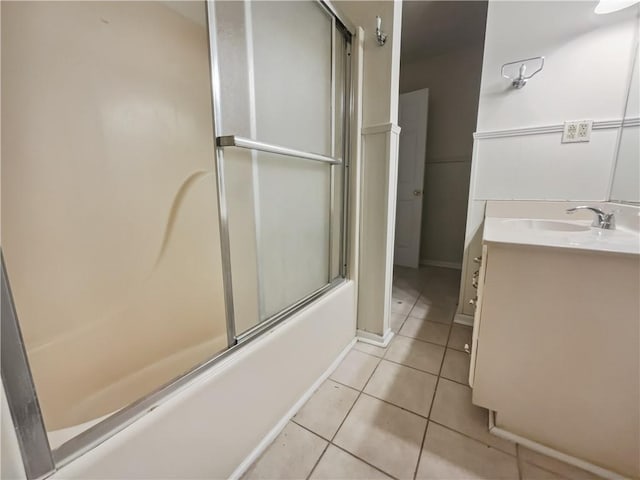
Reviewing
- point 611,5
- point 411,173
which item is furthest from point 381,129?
point 411,173

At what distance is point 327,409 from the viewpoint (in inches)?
44.8

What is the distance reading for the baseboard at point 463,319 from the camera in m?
1.79

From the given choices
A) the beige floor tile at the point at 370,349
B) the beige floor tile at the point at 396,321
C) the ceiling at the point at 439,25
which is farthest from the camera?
the ceiling at the point at 439,25

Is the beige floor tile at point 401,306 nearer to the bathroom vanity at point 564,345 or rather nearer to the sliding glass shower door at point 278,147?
the sliding glass shower door at point 278,147

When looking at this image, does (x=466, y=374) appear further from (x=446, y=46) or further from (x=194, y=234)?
(x=446, y=46)

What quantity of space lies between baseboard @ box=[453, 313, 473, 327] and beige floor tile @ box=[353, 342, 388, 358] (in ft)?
2.05

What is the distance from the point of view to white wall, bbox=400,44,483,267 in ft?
8.69

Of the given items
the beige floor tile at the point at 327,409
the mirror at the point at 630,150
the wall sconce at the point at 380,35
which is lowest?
the beige floor tile at the point at 327,409

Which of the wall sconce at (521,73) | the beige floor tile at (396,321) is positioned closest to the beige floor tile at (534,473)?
the beige floor tile at (396,321)

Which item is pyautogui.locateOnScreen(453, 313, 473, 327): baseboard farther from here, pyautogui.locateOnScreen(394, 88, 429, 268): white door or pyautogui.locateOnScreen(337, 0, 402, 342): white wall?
pyautogui.locateOnScreen(394, 88, 429, 268): white door

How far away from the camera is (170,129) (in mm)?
1390

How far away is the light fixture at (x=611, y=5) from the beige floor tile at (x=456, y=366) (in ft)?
5.97

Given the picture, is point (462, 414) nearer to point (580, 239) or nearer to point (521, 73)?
point (580, 239)

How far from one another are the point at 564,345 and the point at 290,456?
38.9 inches
